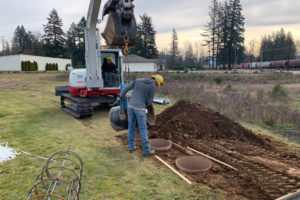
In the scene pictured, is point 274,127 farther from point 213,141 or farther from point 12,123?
point 12,123

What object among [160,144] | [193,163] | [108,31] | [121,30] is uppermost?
[108,31]

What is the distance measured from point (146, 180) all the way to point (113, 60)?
6589 millimetres

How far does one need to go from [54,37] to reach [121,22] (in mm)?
59713

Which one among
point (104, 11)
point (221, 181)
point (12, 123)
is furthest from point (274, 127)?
point (12, 123)

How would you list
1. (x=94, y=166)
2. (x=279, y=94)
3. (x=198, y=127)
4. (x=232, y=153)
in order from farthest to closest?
(x=279, y=94), (x=198, y=127), (x=232, y=153), (x=94, y=166)

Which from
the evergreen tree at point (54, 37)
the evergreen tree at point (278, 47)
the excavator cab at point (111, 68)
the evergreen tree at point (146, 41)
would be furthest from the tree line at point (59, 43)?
the evergreen tree at point (278, 47)

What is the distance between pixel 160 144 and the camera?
231 inches

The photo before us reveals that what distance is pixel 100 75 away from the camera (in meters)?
8.63

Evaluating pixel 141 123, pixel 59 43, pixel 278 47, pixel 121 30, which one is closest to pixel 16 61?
pixel 59 43

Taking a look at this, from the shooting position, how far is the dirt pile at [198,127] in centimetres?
634

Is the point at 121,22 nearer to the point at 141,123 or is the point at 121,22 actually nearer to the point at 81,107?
the point at 141,123

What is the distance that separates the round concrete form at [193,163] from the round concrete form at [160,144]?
0.61 metres

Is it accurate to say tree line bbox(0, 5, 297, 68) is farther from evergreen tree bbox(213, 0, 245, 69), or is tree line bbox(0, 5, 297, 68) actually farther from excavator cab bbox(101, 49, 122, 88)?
excavator cab bbox(101, 49, 122, 88)

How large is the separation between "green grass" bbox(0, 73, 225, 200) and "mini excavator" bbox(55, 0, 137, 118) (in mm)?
1269
